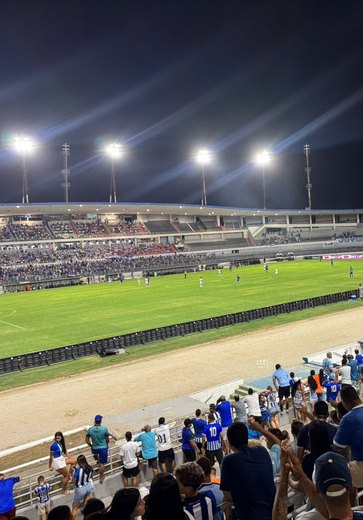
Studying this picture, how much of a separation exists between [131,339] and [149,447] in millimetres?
15995

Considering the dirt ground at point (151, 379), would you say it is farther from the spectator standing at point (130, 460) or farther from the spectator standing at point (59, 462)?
the spectator standing at point (130, 460)

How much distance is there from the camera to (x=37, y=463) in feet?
34.4

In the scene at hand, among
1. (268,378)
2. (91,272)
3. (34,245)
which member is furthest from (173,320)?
(34,245)

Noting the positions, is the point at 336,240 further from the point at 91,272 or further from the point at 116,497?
the point at 116,497

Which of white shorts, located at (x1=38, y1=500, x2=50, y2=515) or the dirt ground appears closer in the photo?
white shorts, located at (x1=38, y1=500, x2=50, y2=515)

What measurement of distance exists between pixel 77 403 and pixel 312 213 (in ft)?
343

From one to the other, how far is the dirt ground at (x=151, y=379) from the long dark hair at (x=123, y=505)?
11522 mm

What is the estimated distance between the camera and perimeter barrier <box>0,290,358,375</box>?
70.8ft

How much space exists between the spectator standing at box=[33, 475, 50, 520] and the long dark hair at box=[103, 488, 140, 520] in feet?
17.7

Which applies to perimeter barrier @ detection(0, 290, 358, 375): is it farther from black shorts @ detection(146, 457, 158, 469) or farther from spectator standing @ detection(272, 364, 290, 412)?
black shorts @ detection(146, 457, 158, 469)

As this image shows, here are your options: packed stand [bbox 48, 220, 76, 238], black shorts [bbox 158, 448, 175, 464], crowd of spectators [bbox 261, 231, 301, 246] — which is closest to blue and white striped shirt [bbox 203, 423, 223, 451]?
black shorts [bbox 158, 448, 175, 464]

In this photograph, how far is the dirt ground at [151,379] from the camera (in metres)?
14.8

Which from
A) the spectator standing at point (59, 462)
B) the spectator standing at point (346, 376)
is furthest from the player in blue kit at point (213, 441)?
the spectator standing at point (346, 376)

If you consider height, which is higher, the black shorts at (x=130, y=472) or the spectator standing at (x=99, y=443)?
the spectator standing at (x=99, y=443)
